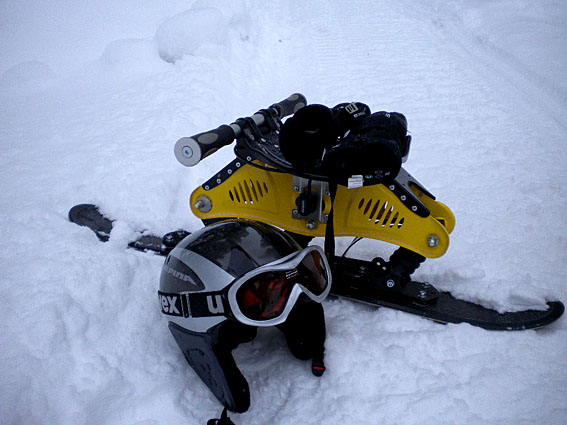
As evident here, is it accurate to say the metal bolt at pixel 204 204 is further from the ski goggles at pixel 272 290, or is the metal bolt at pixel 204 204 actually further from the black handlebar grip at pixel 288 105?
the ski goggles at pixel 272 290

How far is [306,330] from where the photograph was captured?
2135 millimetres

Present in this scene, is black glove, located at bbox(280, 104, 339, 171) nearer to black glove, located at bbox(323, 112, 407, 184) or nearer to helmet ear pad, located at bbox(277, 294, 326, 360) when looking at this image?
black glove, located at bbox(323, 112, 407, 184)

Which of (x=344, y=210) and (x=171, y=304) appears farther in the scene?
(x=344, y=210)

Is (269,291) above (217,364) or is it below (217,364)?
above

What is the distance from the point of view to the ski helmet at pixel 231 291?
5.94 feet

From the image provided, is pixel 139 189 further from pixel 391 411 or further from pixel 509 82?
pixel 509 82

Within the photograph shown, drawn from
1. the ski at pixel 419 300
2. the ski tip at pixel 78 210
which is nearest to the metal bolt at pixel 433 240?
the ski at pixel 419 300

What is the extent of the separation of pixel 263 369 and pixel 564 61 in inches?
257

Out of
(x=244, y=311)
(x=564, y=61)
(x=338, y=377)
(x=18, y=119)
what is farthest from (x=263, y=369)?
(x=564, y=61)

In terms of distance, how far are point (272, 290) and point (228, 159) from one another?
2.47 metres

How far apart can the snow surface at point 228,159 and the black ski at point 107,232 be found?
95 millimetres

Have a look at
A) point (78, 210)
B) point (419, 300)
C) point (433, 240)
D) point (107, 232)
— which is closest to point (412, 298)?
point (419, 300)

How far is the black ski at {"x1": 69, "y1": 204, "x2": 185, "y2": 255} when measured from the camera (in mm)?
2783

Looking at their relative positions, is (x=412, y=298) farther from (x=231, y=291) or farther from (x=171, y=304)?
(x=171, y=304)
